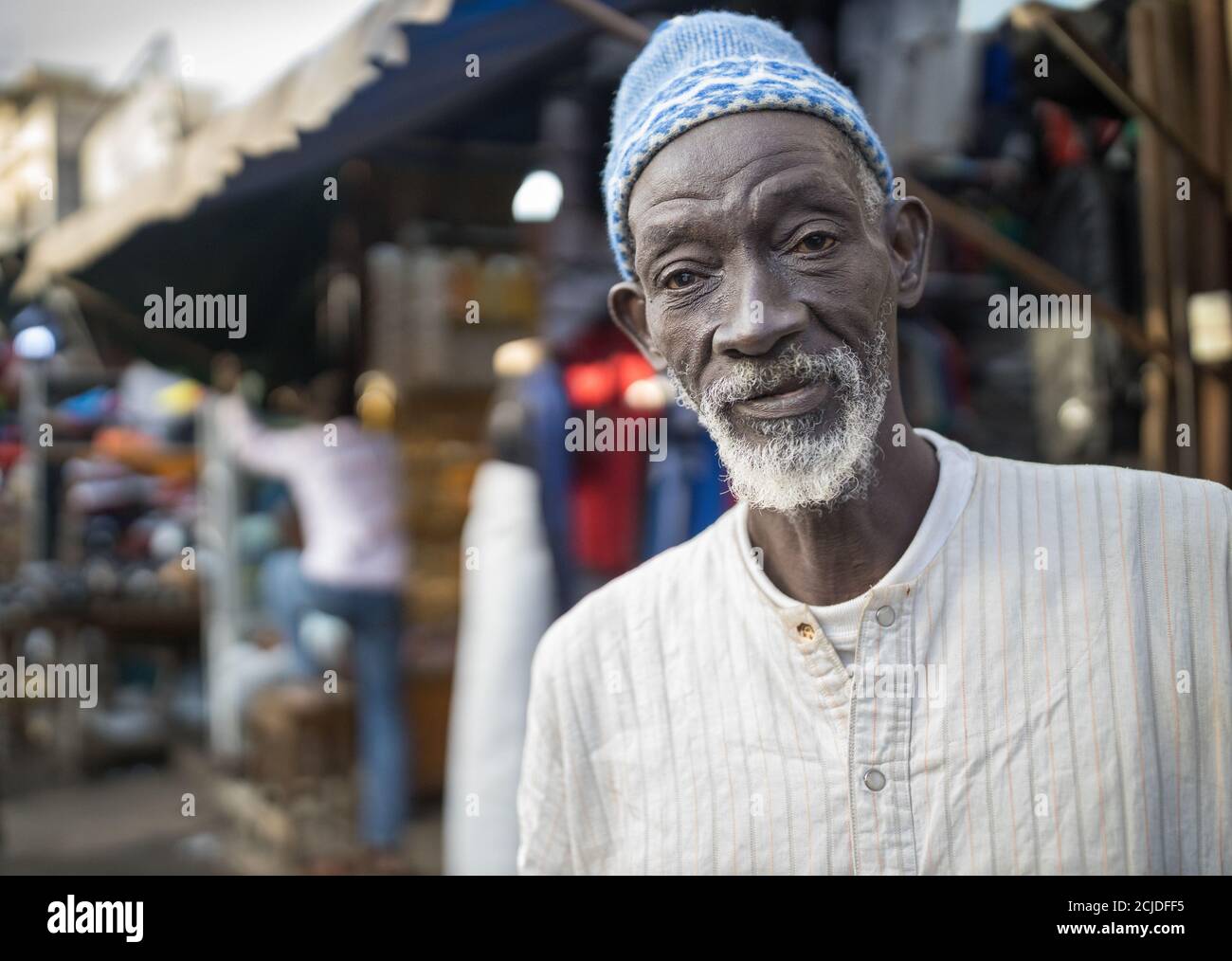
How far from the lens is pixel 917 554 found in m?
1.31

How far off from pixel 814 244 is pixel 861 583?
439mm

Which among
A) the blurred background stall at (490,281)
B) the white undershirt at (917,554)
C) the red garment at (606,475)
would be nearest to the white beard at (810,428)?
the white undershirt at (917,554)

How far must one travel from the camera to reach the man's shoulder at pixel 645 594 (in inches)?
58.0

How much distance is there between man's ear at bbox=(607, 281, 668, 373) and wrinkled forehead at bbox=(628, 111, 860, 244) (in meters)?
0.18

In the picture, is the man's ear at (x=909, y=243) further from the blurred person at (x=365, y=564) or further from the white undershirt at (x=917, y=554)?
the blurred person at (x=365, y=564)

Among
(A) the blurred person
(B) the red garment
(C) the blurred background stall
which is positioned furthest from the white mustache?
(A) the blurred person

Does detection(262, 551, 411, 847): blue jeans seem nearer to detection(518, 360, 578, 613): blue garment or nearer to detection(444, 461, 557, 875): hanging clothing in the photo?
detection(444, 461, 557, 875): hanging clothing

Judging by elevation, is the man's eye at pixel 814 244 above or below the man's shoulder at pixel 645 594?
above

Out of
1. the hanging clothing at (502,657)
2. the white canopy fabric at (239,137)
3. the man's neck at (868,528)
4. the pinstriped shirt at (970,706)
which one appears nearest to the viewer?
the pinstriped shirt at (970,706)

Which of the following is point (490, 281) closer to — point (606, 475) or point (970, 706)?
point (606, 475)

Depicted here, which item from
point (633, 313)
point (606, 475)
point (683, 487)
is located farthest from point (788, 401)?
point (606, 475)
